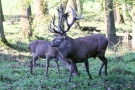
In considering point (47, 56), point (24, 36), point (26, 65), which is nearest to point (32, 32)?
point (24, 36)

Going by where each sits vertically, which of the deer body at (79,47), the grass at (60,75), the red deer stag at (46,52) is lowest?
the grass at (60,75)

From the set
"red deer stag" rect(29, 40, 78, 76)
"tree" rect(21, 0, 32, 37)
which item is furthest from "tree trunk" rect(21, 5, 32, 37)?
"red deer stag" rect(29, 40, 78, 76)

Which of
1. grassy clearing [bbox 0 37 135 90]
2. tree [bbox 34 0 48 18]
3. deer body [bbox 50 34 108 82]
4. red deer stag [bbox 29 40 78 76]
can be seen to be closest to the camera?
grassy clearing [bbox 0 37 135 90]

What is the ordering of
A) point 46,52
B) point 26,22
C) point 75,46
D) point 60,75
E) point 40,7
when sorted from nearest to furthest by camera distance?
point 75,46, point 60,75, point 46,52, point 40,7, point 26,22

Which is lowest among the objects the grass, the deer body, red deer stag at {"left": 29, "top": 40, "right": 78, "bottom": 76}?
the grass

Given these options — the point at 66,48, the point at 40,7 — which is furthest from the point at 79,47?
the point at 40,7

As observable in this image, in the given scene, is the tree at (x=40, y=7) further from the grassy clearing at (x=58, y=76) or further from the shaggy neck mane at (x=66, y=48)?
the shaggy neck mane at (x=66, y=48)

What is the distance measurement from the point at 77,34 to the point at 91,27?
282cm

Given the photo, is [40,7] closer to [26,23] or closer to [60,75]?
[26,23]

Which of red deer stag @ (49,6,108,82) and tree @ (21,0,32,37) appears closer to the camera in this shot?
red deer stag @ (49,6,108,82)

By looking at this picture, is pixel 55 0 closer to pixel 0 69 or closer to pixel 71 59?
pixel 0 69

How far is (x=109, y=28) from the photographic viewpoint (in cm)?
1989

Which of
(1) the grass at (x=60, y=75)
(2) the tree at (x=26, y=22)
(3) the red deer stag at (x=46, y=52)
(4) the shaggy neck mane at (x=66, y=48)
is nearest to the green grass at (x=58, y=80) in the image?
(1) the grass at (x=60, y=75)

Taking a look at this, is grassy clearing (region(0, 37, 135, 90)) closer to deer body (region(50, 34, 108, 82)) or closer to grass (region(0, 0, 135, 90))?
grass (region(0, 0, 135, 90))
